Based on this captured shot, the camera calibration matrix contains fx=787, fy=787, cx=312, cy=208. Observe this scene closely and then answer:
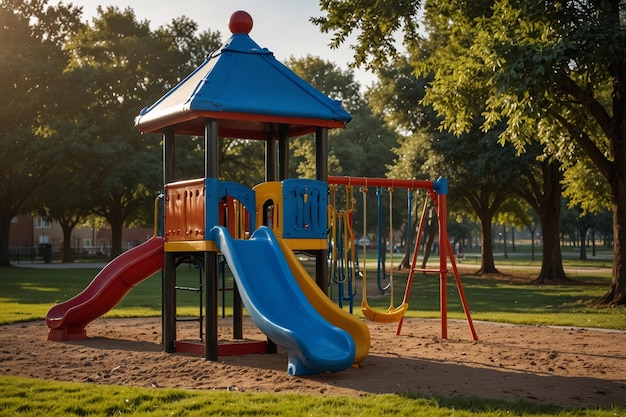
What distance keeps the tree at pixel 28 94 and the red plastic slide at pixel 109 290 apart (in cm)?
2722

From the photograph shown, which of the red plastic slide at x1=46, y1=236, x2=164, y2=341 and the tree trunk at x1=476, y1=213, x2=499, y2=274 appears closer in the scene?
the red plastic slide at x1=46, y1=236, x2=164, y2=341

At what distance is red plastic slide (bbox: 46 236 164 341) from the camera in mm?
12836

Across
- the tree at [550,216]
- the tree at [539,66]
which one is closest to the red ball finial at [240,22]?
the tree at [539,66]

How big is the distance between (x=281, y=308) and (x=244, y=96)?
3158 millimetres

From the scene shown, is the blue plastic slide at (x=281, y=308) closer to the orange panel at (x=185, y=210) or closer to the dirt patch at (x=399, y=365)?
the dirt patch at (x=399, y=365)

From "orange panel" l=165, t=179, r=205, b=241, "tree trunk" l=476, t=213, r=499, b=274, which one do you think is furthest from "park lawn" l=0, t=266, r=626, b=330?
"tree trunk" l=476, t=213, r=499, b=274

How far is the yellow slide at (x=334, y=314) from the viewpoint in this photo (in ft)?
31.4

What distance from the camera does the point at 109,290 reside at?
12977 mm

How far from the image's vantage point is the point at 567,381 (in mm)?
8969

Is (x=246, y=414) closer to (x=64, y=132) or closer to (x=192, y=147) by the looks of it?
(x=64, y=132)

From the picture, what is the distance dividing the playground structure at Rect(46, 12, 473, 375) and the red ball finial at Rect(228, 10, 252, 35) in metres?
0.02

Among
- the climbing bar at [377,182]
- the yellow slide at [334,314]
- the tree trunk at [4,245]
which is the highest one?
the climbing bar at [377,182]

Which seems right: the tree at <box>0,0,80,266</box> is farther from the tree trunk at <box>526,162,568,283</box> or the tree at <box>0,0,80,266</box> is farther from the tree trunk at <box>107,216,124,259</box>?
the tree trunk at <box>526,162,568,283</box>

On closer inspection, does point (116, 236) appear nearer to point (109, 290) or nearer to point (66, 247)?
point (66, 247)
